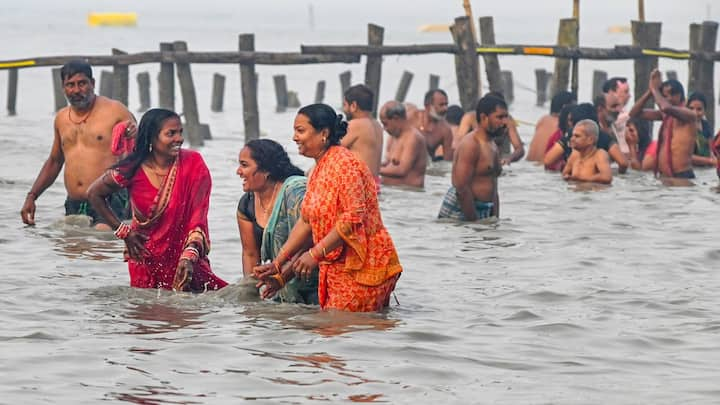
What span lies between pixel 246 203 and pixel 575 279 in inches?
112

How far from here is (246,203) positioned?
8133 mm

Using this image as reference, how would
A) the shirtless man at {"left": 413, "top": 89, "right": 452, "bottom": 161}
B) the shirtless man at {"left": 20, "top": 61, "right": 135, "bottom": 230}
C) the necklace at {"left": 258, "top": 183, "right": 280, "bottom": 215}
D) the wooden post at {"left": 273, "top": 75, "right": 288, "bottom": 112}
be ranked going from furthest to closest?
the wooden post at {"left": 273, "top": 75, "right": 288, "bottom": 112}, the shirtless man at {"left": 413, "top": 89, "right": 452, "bottom": 161}, the shirtless man at {"left": 20, "top": 61, "right": 135, "bottom": 230}, the necklace at {"left": 258, "top": 183, "right": 280, "bottom": 215}

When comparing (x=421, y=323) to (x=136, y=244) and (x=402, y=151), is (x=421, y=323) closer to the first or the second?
(x=136, y=244)

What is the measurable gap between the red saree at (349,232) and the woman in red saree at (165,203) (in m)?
0.87

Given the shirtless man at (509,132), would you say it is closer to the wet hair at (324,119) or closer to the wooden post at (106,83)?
the wet hair at (324,119)

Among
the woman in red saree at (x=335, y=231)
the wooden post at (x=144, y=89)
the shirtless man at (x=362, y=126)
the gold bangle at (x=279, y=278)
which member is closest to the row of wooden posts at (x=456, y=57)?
the shirtless man at (x=362, y=126)

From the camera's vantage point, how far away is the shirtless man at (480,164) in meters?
11.2

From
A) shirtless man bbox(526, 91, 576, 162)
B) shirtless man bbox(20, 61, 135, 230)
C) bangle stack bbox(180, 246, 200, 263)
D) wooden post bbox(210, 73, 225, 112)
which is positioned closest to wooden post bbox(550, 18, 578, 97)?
shirtless man bbox(526, 91, 576, 162)

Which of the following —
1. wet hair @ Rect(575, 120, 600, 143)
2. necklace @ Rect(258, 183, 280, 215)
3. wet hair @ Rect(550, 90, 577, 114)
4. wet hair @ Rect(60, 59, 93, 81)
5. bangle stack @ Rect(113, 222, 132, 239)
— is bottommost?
Answer: bangle stack @ Rect(113, 222, 132, 239)

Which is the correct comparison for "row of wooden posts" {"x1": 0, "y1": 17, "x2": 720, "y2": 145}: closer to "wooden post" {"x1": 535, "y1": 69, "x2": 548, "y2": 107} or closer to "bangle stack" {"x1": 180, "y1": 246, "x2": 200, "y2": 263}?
"bangle stack" {"x1": 180, "y1": 246, "x2": 200, "y2": 263}

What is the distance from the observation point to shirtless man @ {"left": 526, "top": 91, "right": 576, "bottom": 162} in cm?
1744

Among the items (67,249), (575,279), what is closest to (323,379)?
(575,279)

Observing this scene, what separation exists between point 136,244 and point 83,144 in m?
2.57

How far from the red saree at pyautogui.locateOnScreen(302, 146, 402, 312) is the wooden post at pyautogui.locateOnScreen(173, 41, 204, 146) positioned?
40.3 ft
